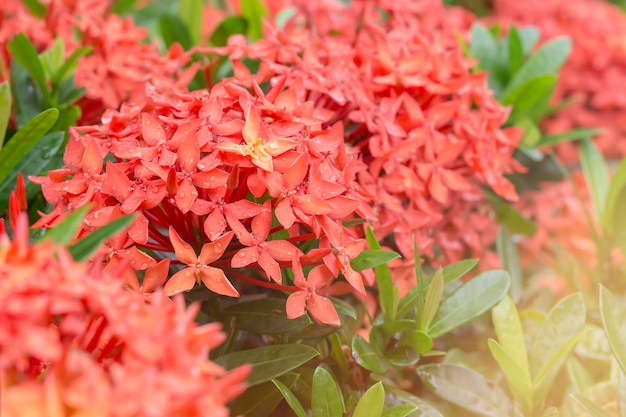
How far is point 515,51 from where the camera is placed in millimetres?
1453

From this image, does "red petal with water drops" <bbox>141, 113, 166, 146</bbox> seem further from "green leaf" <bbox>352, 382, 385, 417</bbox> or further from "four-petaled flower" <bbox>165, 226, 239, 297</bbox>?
"green leaf" <bbox>352, 382, 385, 417</bbox>

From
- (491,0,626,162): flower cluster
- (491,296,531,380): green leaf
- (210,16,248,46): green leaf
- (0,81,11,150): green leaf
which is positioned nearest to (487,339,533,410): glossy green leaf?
(491,296,531,380): green leaf

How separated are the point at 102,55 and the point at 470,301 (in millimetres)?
800

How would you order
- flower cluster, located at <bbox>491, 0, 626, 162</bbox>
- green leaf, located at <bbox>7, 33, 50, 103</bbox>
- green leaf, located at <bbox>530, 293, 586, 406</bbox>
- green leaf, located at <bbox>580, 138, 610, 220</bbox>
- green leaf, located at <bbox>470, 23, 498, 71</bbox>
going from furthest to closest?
flower cluster, located at <bbox>491, 0, 626, 162</bbox> → green leaf, located at <bbox>470, 23, 498, 71</bbox> → green leaf, located at <bbox>580, 138, 610, 220</bbox> → green leaf, located at <bbox>7, 33, 50, 103</bbox> → green leaf, located at <bbox>530, 293, 586, 406</bbox>

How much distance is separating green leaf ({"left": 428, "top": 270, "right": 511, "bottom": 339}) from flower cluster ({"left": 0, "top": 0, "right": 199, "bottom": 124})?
1.80 ft

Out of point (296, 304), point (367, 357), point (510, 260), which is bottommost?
point (510, 260)

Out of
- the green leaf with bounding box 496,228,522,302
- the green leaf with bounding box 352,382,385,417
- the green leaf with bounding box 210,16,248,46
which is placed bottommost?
the green leaf with bounding box 496,228,522,302

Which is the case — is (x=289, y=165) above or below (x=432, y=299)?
above

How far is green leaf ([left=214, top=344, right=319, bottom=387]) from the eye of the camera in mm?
806

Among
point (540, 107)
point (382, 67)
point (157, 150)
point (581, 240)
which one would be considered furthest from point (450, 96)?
point (157, 150)

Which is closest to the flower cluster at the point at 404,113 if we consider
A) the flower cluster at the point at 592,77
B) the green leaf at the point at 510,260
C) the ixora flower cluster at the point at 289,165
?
the ixora flower cluster at the point at 289,165

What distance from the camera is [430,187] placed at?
105cm

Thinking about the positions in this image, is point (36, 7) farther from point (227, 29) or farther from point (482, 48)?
point (482, 48)

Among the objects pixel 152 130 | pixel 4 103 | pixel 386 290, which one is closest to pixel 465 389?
pixel 386 290
